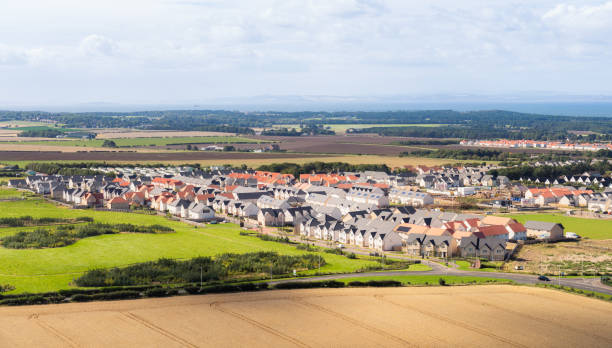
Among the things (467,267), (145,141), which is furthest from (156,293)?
(145,141)

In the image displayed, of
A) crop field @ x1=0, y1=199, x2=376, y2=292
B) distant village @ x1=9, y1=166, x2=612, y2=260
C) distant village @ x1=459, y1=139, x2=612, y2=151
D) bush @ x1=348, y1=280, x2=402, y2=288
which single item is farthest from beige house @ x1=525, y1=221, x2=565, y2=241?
distant village @ x1=459, y1=139, x2=612, y2=151

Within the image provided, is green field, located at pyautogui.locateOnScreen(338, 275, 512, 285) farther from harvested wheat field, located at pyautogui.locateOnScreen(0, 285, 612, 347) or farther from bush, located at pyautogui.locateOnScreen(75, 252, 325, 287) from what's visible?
bush, located at pyautogui.locateOnScreen(75, 252, 325, 287)

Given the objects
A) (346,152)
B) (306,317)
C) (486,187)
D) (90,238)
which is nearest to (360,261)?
(306,317)

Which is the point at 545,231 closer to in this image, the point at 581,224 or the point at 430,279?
the point at 581,224

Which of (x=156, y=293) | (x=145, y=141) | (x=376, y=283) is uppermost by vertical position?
(x=156, y=293)

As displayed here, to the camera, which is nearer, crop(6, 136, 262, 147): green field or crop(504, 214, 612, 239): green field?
crop(504, 214, 612, 239): green field

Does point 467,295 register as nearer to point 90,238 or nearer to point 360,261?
point 360,261
